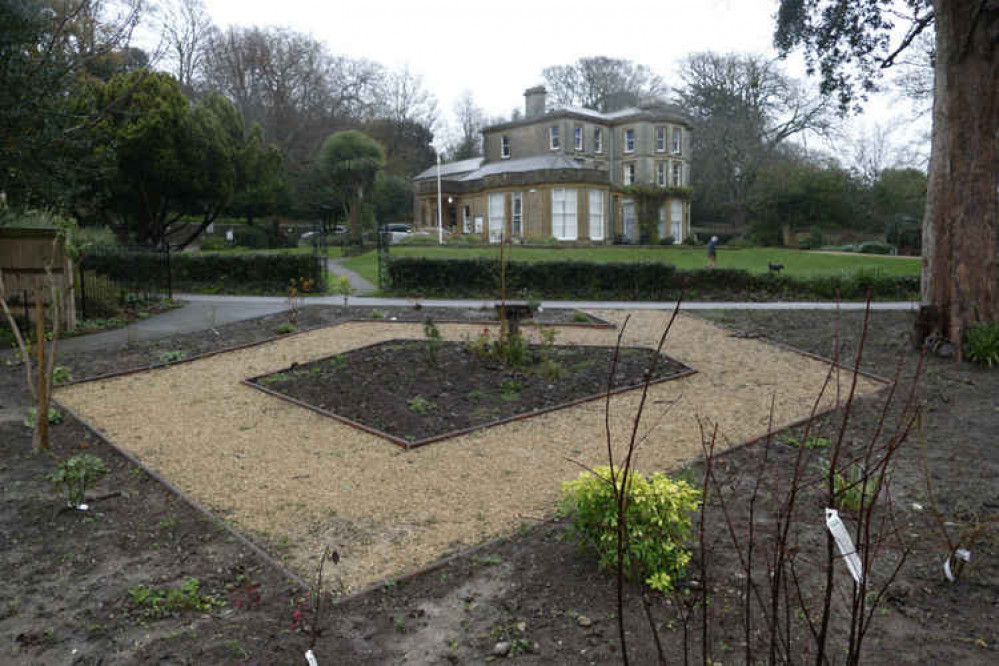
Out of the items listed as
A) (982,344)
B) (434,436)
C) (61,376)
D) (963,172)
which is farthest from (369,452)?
(963,172)

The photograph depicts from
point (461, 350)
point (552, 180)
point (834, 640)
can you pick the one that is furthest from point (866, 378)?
point (552, 180)

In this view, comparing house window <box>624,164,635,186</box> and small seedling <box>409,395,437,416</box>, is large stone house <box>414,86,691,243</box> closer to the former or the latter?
house window <box>624,164,635,186</box>

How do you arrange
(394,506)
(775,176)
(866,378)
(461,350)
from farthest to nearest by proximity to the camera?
(775,176) < (461,350) < (866,378) < (394,506)

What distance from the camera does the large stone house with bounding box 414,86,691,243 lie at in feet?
109

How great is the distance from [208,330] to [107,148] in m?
4.41

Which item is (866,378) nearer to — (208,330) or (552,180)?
(208,330)

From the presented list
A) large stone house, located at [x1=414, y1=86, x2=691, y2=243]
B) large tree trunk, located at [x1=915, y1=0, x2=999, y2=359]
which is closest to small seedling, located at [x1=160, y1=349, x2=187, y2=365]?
large tree trunk, located at [x1=915, y1=0, x2=999, y2=359]

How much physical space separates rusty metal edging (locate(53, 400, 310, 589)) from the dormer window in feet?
132

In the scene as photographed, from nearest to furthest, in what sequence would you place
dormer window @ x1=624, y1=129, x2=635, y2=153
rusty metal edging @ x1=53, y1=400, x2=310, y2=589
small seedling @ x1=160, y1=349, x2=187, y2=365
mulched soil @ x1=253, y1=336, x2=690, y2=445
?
1. rusty metal edging @ x1=53, y1=400, x2=310, y2=589
2. mulched soil @ x1=253, y1=336, x2=690, y2=445
3. small seedling @ x1=160, y1=349, x2=187, y2=365
4. dormer window @ x1=624, y1=129, x2=635, y2=153

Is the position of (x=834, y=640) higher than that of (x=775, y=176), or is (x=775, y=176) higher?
(x=775, y=176)

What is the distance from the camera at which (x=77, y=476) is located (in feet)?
15.0

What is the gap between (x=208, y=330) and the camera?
1183 centimetres

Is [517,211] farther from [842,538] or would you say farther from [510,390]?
[842,538]

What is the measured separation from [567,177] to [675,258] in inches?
298
